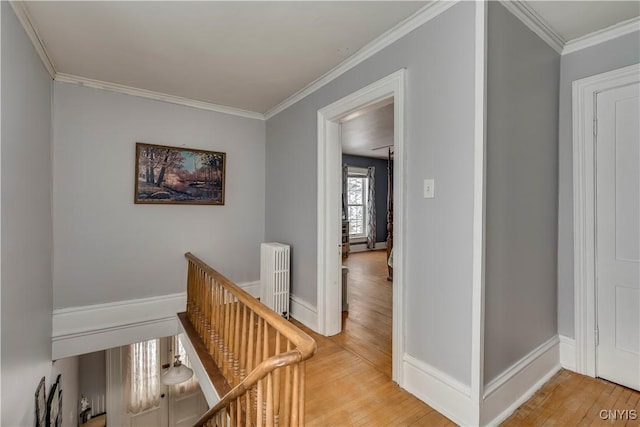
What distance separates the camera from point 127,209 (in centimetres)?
315

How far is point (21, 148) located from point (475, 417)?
326cm

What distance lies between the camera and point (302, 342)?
1.21 meters

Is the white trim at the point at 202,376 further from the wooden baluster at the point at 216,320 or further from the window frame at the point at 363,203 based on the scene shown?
the window frame at the point at 363,203

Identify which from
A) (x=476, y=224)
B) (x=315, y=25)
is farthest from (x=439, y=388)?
(x=315, y=25)

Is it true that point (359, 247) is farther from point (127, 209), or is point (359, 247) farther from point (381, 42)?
point (381, 42)

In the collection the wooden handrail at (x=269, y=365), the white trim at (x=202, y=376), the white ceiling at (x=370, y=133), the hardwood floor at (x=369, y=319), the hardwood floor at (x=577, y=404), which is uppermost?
the white ceiling at (x=370, y=133)

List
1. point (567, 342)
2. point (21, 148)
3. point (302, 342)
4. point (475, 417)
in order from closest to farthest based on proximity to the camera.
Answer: point (302, 342) → point (475, 417) → point (21, 148) → point (567, 342)

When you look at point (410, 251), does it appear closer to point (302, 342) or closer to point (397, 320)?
point (397, 320)

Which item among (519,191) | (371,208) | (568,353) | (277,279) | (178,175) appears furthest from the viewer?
(371,208)

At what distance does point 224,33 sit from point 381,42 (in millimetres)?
1146

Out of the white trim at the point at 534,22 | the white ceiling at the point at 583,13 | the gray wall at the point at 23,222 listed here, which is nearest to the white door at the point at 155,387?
the gray wall at the point at 23,222

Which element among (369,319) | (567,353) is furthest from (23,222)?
(567,353)

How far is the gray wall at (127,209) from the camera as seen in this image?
9.34 ft

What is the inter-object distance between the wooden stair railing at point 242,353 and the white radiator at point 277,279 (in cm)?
43
